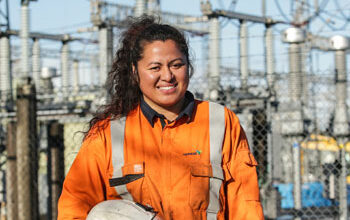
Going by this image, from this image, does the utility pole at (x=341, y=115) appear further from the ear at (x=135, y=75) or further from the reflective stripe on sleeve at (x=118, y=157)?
the reflective stripe on sleeve at (x=118, y=157)

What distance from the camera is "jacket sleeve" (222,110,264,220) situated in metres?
2.34

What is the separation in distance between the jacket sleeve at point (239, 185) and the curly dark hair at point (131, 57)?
433 mm

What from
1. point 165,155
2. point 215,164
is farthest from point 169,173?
point 215,164

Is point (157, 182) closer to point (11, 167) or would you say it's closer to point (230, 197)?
point (230, 197)

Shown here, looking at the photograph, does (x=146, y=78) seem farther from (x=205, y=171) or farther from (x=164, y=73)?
(x=205, y=171)

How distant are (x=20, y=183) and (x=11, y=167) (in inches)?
14.1

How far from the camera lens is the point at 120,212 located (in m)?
2.09

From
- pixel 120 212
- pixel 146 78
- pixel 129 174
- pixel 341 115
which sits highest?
pixel 146 78

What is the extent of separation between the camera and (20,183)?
6578 mm

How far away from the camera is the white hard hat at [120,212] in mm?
2082

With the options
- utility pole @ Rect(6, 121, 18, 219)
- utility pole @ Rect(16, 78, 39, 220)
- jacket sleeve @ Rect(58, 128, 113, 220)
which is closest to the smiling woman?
jacket sleeve @ Rect(58, 128, 113, 220)

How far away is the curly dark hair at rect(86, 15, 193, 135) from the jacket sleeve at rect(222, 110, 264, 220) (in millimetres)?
433

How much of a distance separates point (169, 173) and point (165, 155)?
73 mm

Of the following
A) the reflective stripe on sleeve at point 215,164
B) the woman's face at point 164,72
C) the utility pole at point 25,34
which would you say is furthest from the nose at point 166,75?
the utility pole at point 25,34
